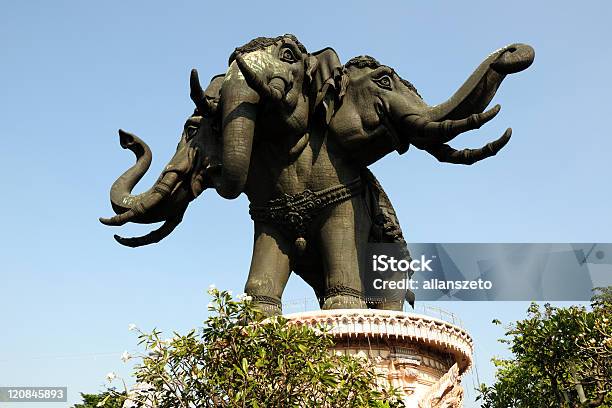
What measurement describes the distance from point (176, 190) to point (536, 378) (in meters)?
10.1

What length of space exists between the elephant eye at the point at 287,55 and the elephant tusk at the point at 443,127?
2.05 metres

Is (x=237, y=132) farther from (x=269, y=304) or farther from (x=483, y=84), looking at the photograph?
(x=483, y=84)

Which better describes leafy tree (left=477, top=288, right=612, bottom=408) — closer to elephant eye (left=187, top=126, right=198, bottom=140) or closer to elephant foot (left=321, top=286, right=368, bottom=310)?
elephant foot (left=321, top=286, right=368, bottom=310)

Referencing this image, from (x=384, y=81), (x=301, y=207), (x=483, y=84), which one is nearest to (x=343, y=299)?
(x=301, y=207)

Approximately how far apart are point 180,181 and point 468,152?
4.58 m

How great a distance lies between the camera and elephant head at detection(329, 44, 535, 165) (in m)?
13.0

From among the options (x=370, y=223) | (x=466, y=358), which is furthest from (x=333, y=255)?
(x=466, y=358)

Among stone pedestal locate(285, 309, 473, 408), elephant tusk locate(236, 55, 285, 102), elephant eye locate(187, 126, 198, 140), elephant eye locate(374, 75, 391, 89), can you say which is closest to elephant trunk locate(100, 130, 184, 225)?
elephant eye locate(187, 126, 198, 140)

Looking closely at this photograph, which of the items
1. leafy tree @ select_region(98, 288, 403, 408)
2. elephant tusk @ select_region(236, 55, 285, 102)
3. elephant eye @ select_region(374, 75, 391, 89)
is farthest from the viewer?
elephant eye @ select_region(374, 75, 391, 89)

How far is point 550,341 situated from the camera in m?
16.4

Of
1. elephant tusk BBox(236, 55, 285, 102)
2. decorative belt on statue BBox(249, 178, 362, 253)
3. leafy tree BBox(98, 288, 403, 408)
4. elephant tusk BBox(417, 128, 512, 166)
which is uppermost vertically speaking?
elephant tusk BBox(236, 55, 285, 102)

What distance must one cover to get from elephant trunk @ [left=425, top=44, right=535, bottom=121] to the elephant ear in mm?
1509

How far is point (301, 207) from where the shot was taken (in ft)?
44.0

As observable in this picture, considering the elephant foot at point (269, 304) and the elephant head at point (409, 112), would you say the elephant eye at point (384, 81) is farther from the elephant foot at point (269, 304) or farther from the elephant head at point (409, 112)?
the elephant foot at point (269, 304)
